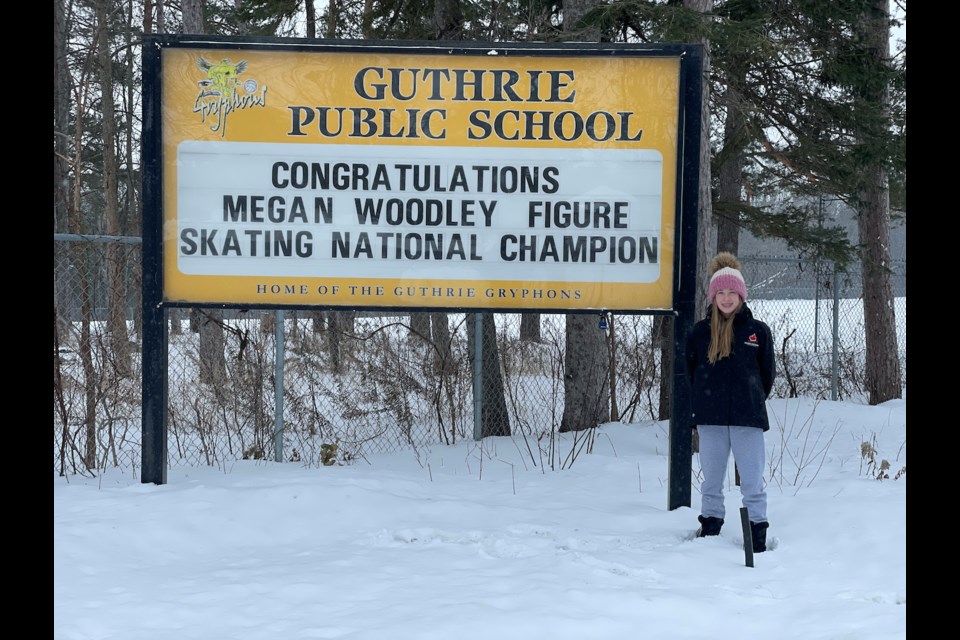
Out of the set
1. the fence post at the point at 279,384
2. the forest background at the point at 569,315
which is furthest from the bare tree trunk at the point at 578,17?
the fence post at the point at 279,384

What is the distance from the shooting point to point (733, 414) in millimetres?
5281

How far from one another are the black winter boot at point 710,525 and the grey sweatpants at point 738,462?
3cm

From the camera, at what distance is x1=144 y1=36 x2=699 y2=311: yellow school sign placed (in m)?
6.51

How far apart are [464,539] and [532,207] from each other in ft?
8.34

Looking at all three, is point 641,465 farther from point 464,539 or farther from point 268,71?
point 268,71

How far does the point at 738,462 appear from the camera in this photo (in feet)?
17.7

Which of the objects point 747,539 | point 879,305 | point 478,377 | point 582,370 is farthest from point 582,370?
point 879,305

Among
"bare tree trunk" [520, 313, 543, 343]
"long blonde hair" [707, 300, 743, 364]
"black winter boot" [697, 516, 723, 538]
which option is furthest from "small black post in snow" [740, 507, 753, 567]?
"bare tree trunk" [520, 313, 543, 343]

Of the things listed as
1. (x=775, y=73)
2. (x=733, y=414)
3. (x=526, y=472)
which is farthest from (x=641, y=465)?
(x=775, y=73)

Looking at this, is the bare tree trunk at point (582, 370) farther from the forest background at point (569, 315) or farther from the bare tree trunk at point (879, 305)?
the bare tree trunk at point (879, 305)

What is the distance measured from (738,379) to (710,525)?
1011 millimetres

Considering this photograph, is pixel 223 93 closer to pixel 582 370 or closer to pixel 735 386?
pixel 735 386

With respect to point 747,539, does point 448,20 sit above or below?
above

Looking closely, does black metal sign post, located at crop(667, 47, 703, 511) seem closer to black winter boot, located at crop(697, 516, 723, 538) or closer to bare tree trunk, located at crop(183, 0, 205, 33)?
black winter boot, located at crop(697, 516, 723, 538)
